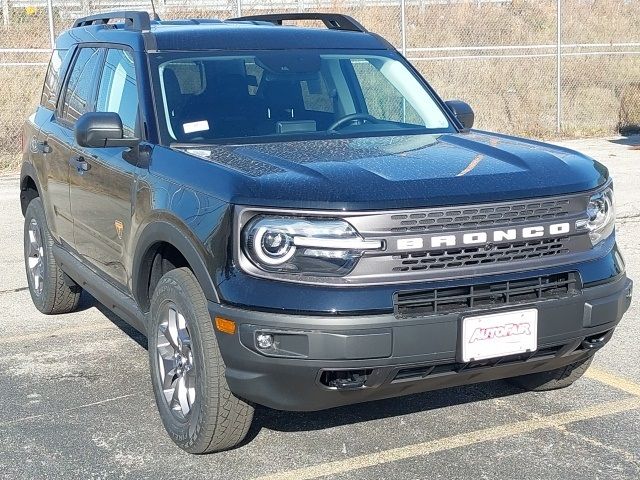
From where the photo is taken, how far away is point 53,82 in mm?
6645

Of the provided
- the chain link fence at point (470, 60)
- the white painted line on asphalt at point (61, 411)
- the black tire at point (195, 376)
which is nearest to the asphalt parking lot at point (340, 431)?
the white painted line on asphalt at point (61, 411)

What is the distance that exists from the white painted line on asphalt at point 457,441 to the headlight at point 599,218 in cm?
92

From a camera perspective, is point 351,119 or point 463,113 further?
point 463,113

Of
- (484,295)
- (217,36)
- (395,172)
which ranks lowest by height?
(484,295)

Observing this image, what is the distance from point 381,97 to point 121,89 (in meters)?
1.45

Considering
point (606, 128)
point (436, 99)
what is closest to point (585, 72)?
point (606, 128)

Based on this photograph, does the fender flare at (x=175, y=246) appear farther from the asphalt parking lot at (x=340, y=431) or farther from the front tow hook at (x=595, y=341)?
the front tow hook at (x=595, y=341)

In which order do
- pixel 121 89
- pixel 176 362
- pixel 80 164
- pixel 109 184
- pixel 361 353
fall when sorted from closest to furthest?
pixel 361 353, pixel 176 362, pixel 109 184, pixel 121 89, pixel 80 164

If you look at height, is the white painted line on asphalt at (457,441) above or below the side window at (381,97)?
below

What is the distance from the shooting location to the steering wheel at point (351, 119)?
519cm

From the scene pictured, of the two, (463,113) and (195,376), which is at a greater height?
(463,113)

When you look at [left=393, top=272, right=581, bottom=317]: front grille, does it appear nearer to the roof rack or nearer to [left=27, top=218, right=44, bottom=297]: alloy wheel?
the roof rack

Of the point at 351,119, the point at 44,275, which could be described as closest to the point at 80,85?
the point at 44,275

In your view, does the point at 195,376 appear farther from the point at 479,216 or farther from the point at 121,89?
the point at 121,89
